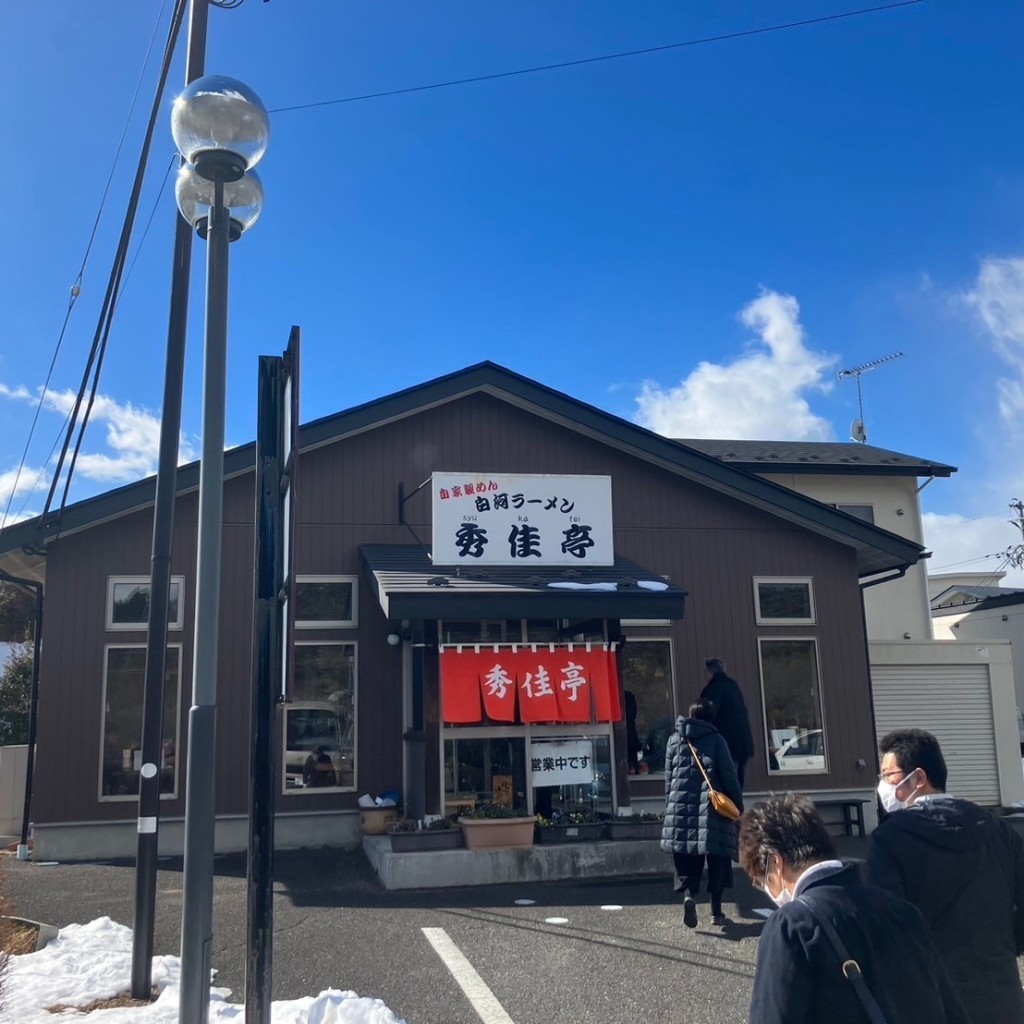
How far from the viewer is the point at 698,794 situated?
307 inches

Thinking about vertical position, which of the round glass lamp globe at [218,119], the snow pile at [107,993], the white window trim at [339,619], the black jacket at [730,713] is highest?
the round glass lamp globe at [218,119]

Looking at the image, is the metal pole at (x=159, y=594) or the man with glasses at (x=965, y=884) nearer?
the man with glasses at (x=965, y=884)

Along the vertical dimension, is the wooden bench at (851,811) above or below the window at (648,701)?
below

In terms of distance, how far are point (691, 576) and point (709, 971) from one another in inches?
277

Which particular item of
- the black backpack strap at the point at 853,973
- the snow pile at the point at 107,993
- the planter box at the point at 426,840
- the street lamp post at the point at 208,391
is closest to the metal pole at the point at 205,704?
the street lamp post at the point at 208,391

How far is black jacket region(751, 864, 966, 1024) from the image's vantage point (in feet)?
7.75

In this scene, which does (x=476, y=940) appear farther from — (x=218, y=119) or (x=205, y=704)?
(x=218, y=119)

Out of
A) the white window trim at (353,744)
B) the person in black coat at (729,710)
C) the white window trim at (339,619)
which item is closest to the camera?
the person in black coat at (729,710)

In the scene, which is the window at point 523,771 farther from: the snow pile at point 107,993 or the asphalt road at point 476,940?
the snow pile at point 107,993

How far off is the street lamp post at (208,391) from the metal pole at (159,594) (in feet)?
5.99

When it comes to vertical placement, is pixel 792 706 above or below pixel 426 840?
above

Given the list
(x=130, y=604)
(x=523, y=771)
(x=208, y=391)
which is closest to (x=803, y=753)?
(x=523, y=771)

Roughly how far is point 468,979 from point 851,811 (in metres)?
8.17

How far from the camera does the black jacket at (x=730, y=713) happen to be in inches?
363
